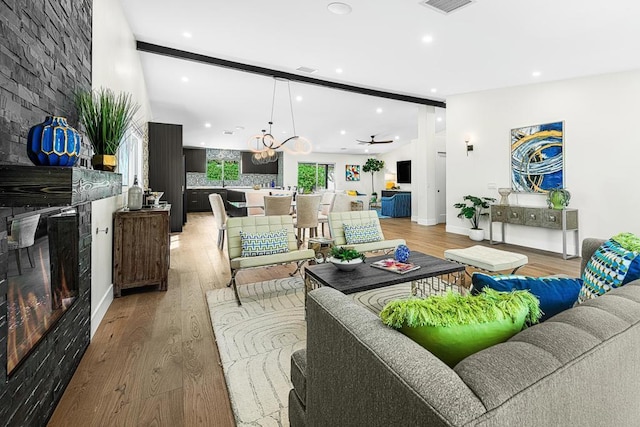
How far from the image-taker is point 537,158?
17.3 feet

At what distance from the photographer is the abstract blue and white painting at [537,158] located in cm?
505

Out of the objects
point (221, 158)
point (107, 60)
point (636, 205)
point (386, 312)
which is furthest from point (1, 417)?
point (221, 158)

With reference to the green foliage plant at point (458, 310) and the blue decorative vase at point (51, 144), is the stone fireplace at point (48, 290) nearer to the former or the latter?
the blue decorative vase at point (51, 144)

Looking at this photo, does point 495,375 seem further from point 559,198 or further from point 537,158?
point 537,158

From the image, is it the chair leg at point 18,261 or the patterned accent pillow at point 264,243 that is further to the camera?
the patterned accent pillow at point 264,243

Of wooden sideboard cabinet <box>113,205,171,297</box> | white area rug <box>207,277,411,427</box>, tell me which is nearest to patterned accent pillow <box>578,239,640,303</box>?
white area rug <box>207,277,411,427</box>

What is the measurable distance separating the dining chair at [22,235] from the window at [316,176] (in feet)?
38.9

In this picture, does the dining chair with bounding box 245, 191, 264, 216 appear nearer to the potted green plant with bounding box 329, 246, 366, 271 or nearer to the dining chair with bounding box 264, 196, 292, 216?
the dining chair with bounding box 264, 196, 292, 216

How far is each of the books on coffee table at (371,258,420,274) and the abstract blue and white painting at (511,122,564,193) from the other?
13.2 feet

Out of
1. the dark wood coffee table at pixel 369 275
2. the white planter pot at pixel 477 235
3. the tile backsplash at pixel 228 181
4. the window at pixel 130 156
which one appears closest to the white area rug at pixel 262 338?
the dark wood coffee table at pixel 369 275

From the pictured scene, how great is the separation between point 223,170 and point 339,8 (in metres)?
9.99

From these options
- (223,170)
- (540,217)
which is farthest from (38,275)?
(223,170)

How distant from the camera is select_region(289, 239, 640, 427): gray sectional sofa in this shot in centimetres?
60

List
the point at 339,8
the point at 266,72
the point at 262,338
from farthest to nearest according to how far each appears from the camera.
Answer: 1. the point at 266,72
2. the point at 339,8
3. the point at 262,338
